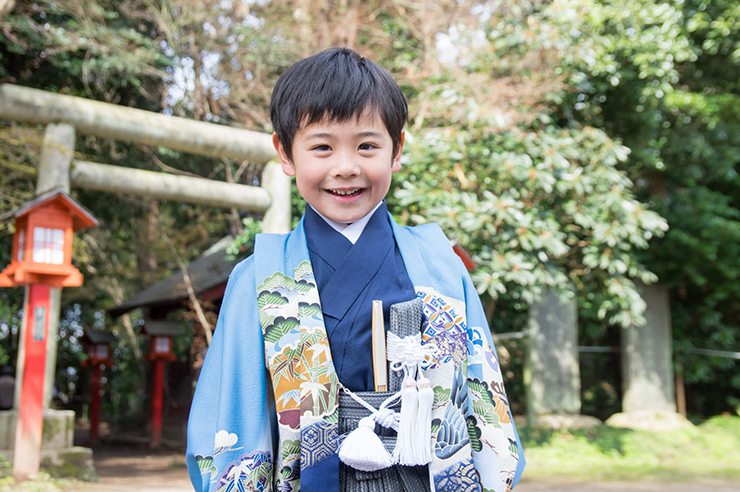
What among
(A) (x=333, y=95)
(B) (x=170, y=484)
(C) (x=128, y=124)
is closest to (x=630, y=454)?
(B) (x=170, y=484)

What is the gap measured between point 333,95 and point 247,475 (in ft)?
2.62

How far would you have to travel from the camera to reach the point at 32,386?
528 centimetres

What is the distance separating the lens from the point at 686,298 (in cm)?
1154

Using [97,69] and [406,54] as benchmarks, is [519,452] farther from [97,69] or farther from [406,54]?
[97,69]

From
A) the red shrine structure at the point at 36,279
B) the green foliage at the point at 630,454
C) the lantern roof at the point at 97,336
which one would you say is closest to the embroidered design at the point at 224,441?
the red shrine structure at the point at 36,279

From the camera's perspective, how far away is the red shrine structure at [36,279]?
5.18 m

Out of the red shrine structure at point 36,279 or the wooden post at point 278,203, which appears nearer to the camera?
the red shrine structure at point 36,279

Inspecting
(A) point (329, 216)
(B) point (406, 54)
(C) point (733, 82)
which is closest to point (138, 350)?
(B) point (406, 54)

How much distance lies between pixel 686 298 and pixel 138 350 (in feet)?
39.7

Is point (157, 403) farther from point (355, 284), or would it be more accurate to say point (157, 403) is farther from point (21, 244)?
point (355, 284)

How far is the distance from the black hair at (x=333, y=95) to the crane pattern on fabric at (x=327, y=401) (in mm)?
331

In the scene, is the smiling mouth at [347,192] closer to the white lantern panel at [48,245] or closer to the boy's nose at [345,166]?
the boy's nose at [345,166]

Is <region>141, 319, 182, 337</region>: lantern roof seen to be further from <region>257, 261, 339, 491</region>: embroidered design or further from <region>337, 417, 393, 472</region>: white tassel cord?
<region>337, 417, 393, 472</region>: white tassel cord

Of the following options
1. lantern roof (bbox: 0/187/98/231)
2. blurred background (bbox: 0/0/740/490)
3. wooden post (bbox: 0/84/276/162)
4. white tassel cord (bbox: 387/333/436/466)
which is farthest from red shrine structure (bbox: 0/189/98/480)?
white tassel cord (bbox: 387/333/436/466)
